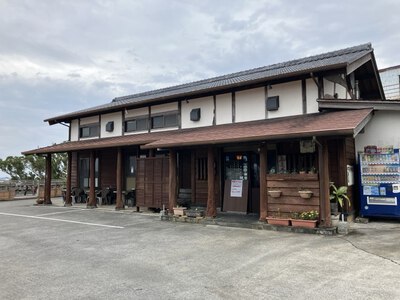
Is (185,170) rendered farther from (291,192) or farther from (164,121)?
(291,192)

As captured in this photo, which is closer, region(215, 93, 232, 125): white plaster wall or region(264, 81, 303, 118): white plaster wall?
region(264, 81, 303, 118): white plaster wall

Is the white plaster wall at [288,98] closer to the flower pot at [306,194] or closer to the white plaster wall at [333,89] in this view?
the white plaster wall at [333,89]

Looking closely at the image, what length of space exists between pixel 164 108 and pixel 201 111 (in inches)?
71.4

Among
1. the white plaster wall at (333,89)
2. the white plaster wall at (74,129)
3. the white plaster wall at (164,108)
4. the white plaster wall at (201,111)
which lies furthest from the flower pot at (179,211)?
the white plaster wall at (74,129)

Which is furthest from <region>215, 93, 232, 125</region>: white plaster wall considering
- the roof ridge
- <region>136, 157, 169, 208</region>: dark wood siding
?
the roof ridge

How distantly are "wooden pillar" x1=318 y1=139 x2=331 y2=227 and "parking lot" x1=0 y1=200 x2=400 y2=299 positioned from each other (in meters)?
0.62

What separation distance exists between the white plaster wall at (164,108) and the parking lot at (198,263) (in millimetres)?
5107

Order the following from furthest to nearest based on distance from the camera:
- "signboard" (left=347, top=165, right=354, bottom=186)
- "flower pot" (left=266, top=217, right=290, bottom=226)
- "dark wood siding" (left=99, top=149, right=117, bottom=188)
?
"dark wood siding" (left=99, top=149, right=117, bottom=188) → "signboard" (left=347, top=165, right=354, bottom=186) → "flower pot" (left=266, top=217, right=290, bottom=226)

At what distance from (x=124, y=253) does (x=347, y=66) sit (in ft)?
22.0

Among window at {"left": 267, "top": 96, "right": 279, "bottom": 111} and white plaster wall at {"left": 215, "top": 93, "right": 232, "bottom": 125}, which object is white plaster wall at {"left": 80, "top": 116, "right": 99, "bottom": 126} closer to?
white plaster wall at {"left": 215, "top": 93, "right": 232, "bottom": 125}

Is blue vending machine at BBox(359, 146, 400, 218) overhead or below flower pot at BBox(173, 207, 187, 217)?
overhead

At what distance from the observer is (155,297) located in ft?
12.1

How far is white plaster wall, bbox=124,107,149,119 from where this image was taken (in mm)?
12805

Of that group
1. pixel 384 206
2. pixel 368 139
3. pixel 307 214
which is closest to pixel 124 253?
pixel 307 214
